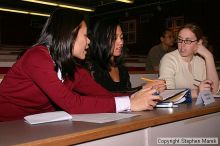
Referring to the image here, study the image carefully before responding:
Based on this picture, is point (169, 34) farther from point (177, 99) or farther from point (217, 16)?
point (217, 16)

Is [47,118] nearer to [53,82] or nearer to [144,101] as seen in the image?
[53,82]

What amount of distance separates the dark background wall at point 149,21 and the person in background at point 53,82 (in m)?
8.97

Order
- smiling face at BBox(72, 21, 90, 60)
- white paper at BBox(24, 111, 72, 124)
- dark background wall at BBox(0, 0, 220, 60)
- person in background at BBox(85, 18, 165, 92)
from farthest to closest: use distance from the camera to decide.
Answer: dark background wall at BBox(0, 0, 220, 60) < person in background at BBox(85, 18, 165, 92) < smiling face at BBox(72, 21, 90, 60) < white paper at BBox(24, 111, 72, 124)

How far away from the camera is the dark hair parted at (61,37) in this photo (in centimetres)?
131

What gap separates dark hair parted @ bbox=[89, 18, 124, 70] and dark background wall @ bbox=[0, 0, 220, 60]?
8159 mm

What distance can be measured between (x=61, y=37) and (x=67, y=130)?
0.55 metres

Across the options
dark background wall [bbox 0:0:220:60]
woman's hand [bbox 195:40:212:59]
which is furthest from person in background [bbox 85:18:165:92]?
dark background wall [bbox 0:0:220:60]

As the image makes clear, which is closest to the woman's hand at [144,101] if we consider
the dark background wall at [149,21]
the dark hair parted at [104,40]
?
the dark hair parted at [104,40]

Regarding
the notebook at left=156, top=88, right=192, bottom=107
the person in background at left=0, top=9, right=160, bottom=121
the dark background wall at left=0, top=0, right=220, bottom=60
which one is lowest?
the notebook at left=156, top=88, right=192, bottom=107

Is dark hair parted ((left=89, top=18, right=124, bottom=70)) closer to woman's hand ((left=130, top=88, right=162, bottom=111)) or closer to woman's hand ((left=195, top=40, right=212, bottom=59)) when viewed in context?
woman's hand ((left=195, top=40, right=212, bottom=59))

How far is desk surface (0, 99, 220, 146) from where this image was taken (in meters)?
0.77

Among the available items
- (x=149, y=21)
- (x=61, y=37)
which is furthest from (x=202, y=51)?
(x=149, y=21)

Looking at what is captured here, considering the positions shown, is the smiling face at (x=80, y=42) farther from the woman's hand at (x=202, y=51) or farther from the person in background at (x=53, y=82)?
the woman's hand at (x=202, y=51)

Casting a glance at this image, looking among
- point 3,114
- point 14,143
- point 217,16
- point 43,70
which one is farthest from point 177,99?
point 217,16
